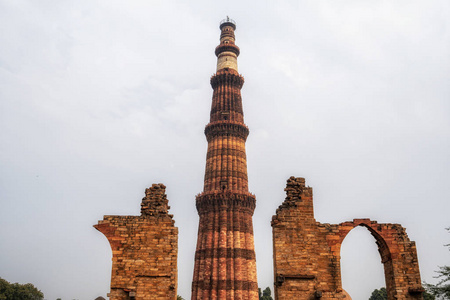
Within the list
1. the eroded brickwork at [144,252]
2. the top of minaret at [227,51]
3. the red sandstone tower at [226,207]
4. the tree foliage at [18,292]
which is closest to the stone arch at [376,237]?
the eroded brickwork at [144,252]

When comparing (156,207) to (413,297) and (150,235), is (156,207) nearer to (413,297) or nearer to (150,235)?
(150,235)

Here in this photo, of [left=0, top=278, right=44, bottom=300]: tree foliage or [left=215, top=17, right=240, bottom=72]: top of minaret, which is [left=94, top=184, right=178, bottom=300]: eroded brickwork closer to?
[left=215, top=17, right=240, bottom=72]: top of minaret

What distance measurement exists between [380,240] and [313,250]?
7.71 feet

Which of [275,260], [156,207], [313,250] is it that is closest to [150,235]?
[156,207]

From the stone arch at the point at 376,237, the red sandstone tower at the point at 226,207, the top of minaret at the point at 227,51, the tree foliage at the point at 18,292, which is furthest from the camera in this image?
the tree foliage at the point at 18,292

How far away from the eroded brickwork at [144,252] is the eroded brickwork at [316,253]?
2.94 meters

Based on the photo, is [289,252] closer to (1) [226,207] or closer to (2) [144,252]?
(2) [144,252]

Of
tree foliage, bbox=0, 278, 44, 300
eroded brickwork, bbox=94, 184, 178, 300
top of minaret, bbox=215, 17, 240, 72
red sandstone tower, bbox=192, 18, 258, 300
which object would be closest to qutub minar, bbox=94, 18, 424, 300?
eroded brickwork, bbox=94, 184, 178, 300

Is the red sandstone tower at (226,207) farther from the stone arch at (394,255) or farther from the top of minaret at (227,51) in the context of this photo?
the stone arch at (394,255)

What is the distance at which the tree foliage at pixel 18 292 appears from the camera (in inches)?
1595

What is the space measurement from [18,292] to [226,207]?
26260 mm

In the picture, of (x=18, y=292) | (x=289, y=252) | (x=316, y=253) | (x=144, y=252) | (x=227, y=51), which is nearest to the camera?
(x=144, y=252)

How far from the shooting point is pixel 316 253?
501 inches

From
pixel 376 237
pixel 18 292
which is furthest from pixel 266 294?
pixel 376 237
